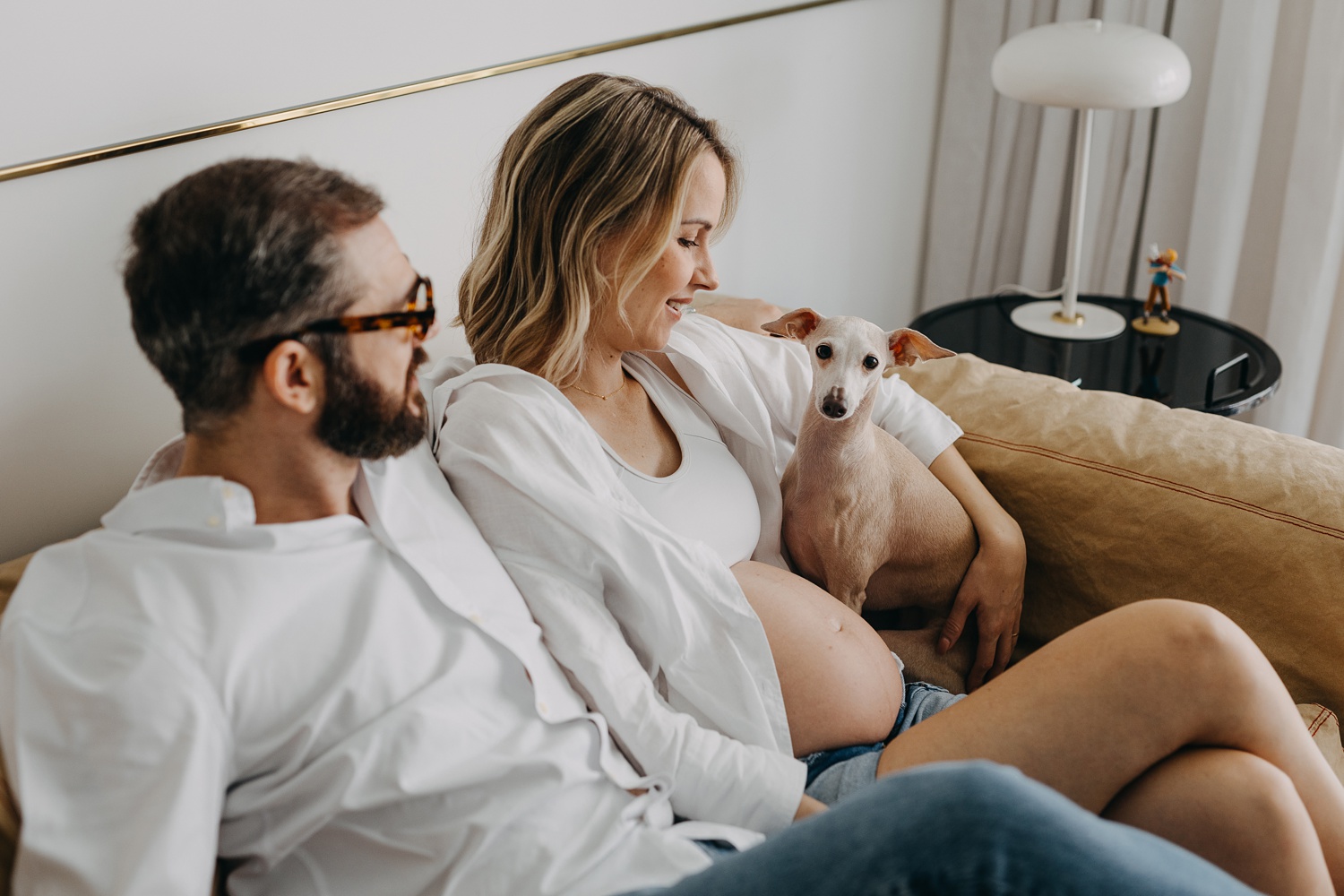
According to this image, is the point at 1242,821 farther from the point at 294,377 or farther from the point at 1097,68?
the point at 1097,68

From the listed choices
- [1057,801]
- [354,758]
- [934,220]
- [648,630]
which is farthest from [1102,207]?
[354,758]

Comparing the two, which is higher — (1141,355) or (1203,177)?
(1203,177)

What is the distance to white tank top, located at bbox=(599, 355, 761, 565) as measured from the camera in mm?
1293

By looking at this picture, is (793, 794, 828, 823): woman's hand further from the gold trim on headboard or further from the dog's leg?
the gold trim on headboard

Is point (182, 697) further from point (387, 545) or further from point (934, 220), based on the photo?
point (934, 220)

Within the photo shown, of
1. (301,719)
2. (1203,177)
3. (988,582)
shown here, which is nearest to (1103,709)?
(988,582)

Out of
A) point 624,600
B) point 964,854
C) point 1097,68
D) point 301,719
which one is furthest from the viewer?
point 1097,68

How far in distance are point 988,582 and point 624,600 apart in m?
0.58

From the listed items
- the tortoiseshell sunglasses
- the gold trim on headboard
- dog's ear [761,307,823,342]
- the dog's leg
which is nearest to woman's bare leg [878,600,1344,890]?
the dog's leg

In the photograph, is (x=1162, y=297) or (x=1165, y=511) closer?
(x=1165, y=511)

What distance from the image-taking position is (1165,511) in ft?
4.65

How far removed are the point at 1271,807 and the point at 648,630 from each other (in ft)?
2.09

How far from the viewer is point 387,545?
1.00m

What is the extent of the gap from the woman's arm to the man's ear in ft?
3.10
